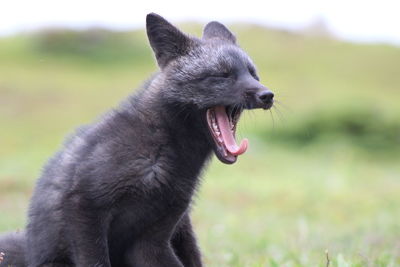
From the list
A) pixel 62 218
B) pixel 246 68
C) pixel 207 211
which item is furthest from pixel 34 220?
pixel 207 211

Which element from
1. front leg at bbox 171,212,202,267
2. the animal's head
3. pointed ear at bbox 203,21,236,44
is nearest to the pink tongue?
the animal's head

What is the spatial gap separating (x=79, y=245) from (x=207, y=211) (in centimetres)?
781

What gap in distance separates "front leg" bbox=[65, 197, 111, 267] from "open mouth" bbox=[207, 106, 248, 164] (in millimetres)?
937

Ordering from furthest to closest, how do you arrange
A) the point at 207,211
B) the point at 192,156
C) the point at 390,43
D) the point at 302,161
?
the point at 390,43
the point at 302,161
the point at 207,211
the point at 192,156

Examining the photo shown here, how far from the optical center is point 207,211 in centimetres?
1256

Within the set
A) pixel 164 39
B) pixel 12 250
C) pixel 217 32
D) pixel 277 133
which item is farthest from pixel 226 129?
pixel 277 133

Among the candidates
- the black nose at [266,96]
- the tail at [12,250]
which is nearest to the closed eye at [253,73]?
the black nose at [266,96]

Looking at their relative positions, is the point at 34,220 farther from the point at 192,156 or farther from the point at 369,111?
the point at 369,111

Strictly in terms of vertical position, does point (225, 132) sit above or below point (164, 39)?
below

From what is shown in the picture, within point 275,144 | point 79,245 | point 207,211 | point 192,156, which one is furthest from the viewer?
point 275,144

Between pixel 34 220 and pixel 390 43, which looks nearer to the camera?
pixel 34 220

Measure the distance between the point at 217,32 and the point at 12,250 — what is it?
242 centimetres

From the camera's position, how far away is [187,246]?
5.82 meters

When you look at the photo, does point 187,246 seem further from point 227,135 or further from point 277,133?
point 277,133
